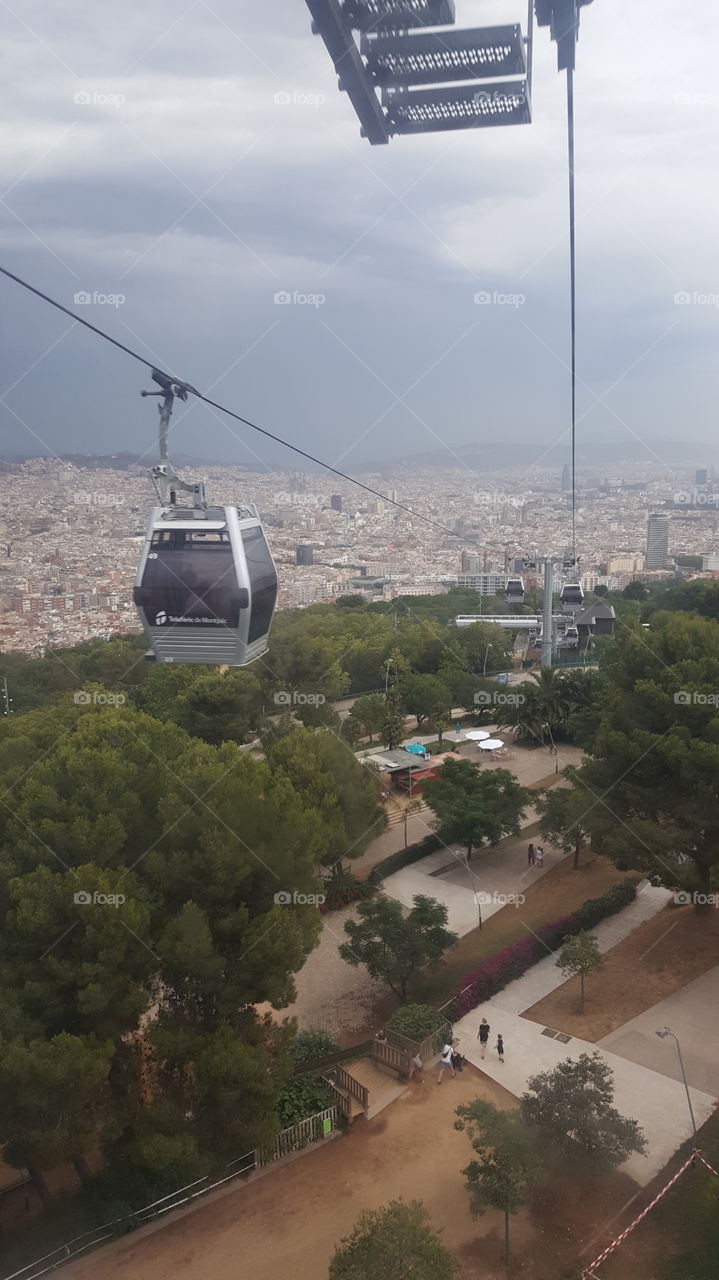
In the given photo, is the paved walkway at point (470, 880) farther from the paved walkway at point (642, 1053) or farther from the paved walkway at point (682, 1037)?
the paved walkway at point (682, 1037)

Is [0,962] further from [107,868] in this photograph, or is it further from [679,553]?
[679,553]

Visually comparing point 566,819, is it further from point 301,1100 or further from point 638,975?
point 301,1100

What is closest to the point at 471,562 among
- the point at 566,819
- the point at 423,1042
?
the point at 566,819

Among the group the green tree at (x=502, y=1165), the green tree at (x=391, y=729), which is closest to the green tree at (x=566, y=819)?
the green tree at (x=391, y=729)

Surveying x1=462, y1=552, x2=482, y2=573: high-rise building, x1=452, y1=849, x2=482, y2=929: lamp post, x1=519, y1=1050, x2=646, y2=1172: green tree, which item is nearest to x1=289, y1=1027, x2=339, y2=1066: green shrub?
x1=519, y1=1050, x2=646, y2=1172: green tree

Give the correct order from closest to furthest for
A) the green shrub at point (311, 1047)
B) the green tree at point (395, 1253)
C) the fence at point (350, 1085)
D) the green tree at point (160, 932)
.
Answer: the green tree at point (395, 1253)
the green tree at point (160, 932)
the fence at point (350, 1085)
the green shrub at point (311, 1047)

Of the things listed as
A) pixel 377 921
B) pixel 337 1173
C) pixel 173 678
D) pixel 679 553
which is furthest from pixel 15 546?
pixel 679 553
